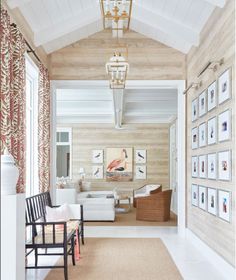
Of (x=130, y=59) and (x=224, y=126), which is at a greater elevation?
(x=130, y=59)

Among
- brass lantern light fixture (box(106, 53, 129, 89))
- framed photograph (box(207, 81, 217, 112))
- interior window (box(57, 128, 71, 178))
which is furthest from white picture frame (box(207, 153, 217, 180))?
interior window (box(57, 128, 71, 178))

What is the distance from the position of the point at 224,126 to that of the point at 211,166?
0.89 meters

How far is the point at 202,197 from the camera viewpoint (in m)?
6.55

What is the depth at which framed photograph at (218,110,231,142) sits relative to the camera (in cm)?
501

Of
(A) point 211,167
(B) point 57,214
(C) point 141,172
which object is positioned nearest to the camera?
(A) point 211,167

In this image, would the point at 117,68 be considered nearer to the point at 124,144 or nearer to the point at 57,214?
the point at 57,214

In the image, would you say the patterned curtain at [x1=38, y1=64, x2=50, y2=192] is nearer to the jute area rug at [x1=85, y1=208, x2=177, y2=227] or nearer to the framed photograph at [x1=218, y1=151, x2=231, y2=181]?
the jute area rug at [x1=85, y1=208, x2=177, y2=227]

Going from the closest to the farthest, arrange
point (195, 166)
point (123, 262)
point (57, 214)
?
1. point (123, 262)
2. point (57, 214)
3. point (195, 166)

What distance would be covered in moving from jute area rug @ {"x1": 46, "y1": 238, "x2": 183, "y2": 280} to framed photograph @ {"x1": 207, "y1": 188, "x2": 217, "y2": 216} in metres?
0.88

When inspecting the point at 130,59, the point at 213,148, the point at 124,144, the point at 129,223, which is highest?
the point at 130,59

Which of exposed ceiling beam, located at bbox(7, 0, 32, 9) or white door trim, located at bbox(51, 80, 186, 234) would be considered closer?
exposed ceiling beam, located at bbox(7, 0, 32, 9)

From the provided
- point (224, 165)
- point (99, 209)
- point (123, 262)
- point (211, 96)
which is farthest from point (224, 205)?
point (99, 209)

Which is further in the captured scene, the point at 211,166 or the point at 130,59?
the point at 130,59

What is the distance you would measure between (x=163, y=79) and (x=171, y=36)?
3.12 feet
